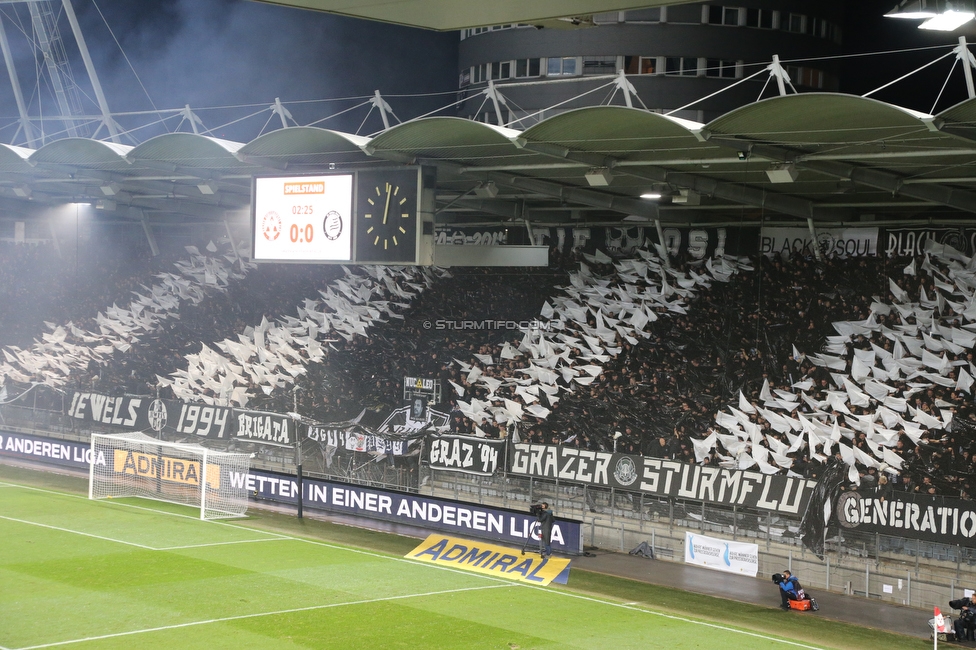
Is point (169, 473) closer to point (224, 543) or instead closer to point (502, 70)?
point (224, 543)

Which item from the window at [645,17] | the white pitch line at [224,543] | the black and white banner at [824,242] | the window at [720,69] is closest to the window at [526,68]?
the window at [645,17]

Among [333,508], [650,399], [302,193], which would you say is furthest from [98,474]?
[650,399]

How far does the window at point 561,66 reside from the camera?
143ft

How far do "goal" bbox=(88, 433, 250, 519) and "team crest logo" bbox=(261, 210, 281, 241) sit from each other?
587 cm

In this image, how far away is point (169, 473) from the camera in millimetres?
23312

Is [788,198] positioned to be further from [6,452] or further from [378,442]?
[6,452]

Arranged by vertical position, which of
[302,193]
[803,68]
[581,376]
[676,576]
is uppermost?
[803,68]

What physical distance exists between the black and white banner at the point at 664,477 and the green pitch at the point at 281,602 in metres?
2.37

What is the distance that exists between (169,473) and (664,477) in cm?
1148

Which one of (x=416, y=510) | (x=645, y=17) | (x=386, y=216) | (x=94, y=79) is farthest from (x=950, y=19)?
(x=645, y=17)

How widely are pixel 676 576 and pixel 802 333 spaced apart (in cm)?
621

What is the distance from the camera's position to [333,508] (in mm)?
22484

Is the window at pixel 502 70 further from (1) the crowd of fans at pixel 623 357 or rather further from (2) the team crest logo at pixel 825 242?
(2) the team crest logo at pixel 825 242

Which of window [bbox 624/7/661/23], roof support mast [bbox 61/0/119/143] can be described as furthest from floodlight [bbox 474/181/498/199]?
window [bbox 624/7/661/23]
